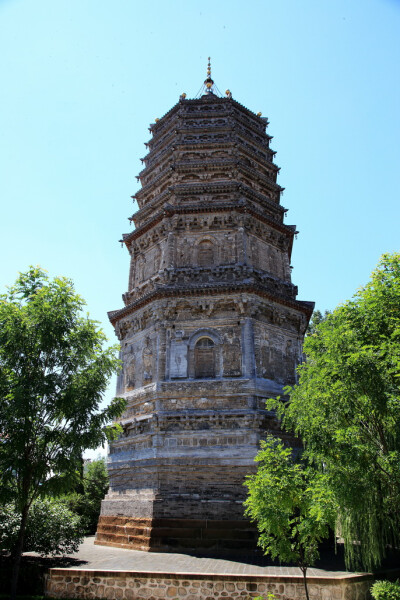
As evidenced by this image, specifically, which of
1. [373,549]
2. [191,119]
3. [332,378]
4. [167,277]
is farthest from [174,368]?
[191,119]

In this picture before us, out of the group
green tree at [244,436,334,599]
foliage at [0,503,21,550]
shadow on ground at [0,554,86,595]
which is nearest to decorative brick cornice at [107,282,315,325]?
green tree at [244,436,334,599]

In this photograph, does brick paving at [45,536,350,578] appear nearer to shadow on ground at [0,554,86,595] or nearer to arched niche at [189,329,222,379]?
shadow on ground at [0,554,86,595]

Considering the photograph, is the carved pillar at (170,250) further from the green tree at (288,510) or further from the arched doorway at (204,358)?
the green tree at (288,510)

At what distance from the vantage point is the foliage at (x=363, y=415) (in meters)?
9.38

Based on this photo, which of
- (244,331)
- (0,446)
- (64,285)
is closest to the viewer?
(0,446)

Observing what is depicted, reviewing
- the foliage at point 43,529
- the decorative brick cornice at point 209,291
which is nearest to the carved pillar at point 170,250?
the decorative brick cornice at point 209,291

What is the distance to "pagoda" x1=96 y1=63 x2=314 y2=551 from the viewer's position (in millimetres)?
15406

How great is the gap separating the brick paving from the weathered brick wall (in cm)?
39

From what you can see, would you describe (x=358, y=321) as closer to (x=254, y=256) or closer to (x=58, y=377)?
(x=58, y=377)

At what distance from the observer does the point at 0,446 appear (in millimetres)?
10211

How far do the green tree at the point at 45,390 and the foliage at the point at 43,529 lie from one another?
50.3 inches

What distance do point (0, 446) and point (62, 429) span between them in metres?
1.42

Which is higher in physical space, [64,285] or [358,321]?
[64,285]

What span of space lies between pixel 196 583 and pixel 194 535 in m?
4.37
